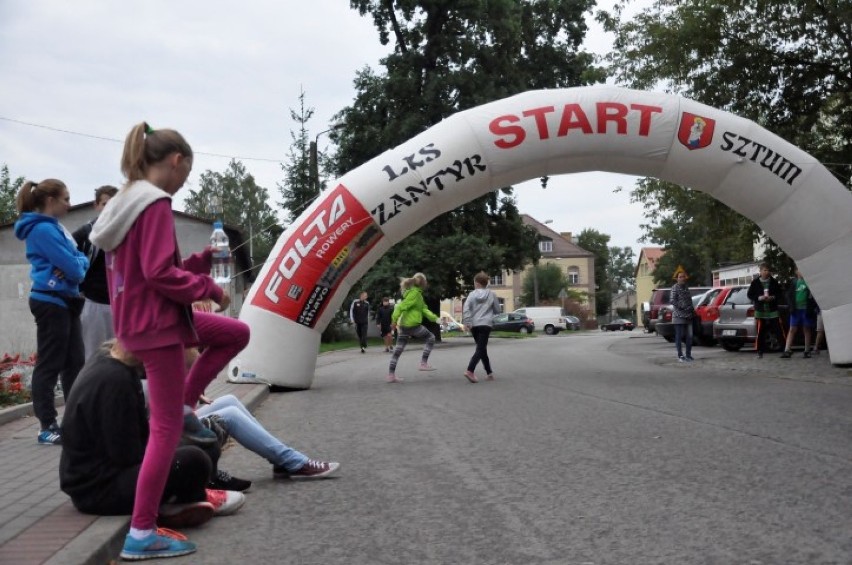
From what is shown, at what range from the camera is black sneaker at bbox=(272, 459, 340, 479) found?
5.87 m

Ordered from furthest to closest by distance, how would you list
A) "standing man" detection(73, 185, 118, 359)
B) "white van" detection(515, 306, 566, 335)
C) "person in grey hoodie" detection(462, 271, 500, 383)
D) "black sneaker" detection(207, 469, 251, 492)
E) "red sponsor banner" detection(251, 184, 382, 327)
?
"white van" detection(515, 306, 566, 335) < "person in grey hoodie" detection(462, 271, 500, 383) < "red sponsor banner" detection(251, 184, 382, 327) < "standing man" detection(73, 185, 118, 359) < "black sneaker" detection(207, 469, 251, 492)

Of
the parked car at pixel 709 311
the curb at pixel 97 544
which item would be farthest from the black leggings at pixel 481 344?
the parked car at pixel 709 311

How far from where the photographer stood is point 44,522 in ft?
14.5

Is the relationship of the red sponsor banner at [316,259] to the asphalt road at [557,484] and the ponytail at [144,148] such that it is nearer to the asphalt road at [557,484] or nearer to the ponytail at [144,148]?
the asphalt road at [557,484]

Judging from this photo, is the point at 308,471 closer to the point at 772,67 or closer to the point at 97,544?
the point at 97,544

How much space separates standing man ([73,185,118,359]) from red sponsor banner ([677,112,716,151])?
9788 mm

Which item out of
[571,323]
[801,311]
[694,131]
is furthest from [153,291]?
[571,323]

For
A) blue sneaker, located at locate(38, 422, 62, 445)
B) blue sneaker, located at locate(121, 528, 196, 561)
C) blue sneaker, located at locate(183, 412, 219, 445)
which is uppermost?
blue sneaker, located at locate(183, 412, 219, 445)

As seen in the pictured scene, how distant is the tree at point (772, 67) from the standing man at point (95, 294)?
14.8 meters

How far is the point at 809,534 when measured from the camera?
419cm

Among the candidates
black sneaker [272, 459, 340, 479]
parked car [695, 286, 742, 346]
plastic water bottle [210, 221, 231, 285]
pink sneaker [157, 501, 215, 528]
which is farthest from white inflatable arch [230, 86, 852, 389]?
pink sneaker [157, 501, 215, 528]

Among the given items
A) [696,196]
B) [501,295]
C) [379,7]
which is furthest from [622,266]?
[696,196]

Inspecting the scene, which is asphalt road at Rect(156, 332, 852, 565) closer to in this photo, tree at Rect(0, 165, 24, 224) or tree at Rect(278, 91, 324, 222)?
tree at Rect(278, 91, 324, 222)

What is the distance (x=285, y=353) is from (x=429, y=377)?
126 inches
